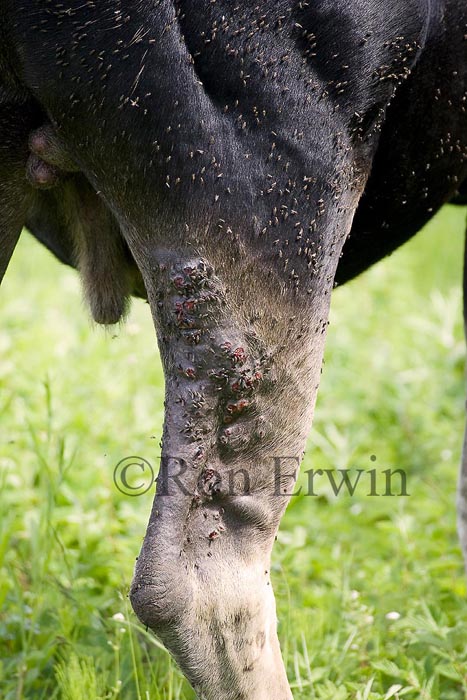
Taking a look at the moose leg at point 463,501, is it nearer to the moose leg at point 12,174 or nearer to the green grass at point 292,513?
the green grass at point 292,513

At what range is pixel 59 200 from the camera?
2.50 meters

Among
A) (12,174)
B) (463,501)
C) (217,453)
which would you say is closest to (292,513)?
(463,501)

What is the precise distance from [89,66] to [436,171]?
89 centimetres

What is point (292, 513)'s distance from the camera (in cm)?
397

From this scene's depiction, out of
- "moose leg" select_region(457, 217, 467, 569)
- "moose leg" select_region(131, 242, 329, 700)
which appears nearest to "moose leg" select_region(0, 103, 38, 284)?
"moose leg" select_region(131, 242, 329, 700)

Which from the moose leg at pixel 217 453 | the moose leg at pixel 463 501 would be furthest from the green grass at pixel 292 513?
the moose leg at pixel 217 453

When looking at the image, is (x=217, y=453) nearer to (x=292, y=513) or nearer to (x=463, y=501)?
(x=463, y=501)

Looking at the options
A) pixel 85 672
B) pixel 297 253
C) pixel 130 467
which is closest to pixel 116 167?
pixel 297 253

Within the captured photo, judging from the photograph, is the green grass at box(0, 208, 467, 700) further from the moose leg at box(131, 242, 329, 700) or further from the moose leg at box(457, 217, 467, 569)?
the moose leg at box(131, 242, 329, 700)

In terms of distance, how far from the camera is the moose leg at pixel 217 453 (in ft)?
6.64

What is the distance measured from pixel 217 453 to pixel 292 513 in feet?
6.42

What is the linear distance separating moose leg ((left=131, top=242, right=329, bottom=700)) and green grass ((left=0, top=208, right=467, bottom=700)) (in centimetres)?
37

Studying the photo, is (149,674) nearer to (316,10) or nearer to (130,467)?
(130,467)

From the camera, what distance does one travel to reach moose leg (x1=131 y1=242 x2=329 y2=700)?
2023 millimetres
